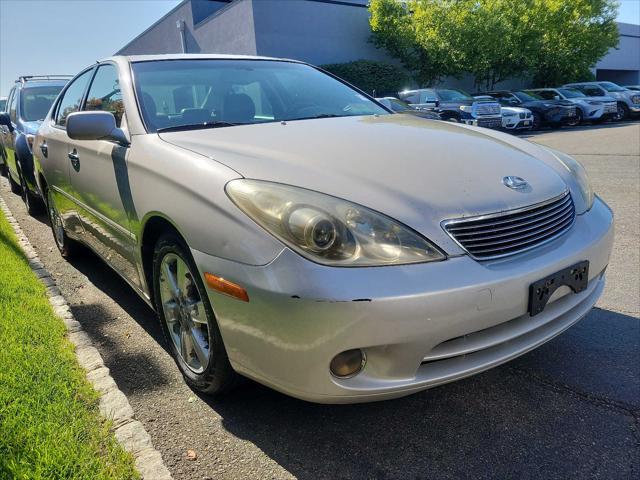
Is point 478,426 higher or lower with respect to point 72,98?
lower

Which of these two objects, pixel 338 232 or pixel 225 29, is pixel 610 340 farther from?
pixel 225 29

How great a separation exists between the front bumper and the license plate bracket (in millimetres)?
35

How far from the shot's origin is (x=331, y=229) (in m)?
1.89

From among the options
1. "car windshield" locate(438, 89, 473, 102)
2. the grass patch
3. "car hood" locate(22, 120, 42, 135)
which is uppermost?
"car hood" locate(22, 120, 42, 135)

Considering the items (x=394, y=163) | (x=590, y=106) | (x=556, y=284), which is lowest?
(x=590, y=106)

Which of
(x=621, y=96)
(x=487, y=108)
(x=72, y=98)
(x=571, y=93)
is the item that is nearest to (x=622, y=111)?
(x=621, y=96)

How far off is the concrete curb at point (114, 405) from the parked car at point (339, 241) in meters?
0.34

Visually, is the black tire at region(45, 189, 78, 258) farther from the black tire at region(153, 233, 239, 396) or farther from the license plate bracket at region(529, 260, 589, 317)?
the license plate bracket at region(529, 260, 589, 317)

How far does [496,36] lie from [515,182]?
27960 millimetres

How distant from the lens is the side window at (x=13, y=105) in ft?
27.3

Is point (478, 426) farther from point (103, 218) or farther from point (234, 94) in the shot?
point (103, 218)

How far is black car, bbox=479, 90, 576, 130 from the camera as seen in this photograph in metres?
19.9

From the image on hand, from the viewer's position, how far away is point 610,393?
8.17 ft

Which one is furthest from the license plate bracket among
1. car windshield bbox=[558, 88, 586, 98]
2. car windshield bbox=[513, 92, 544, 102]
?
car windshield bbox=[558, 88, 586, 98]
